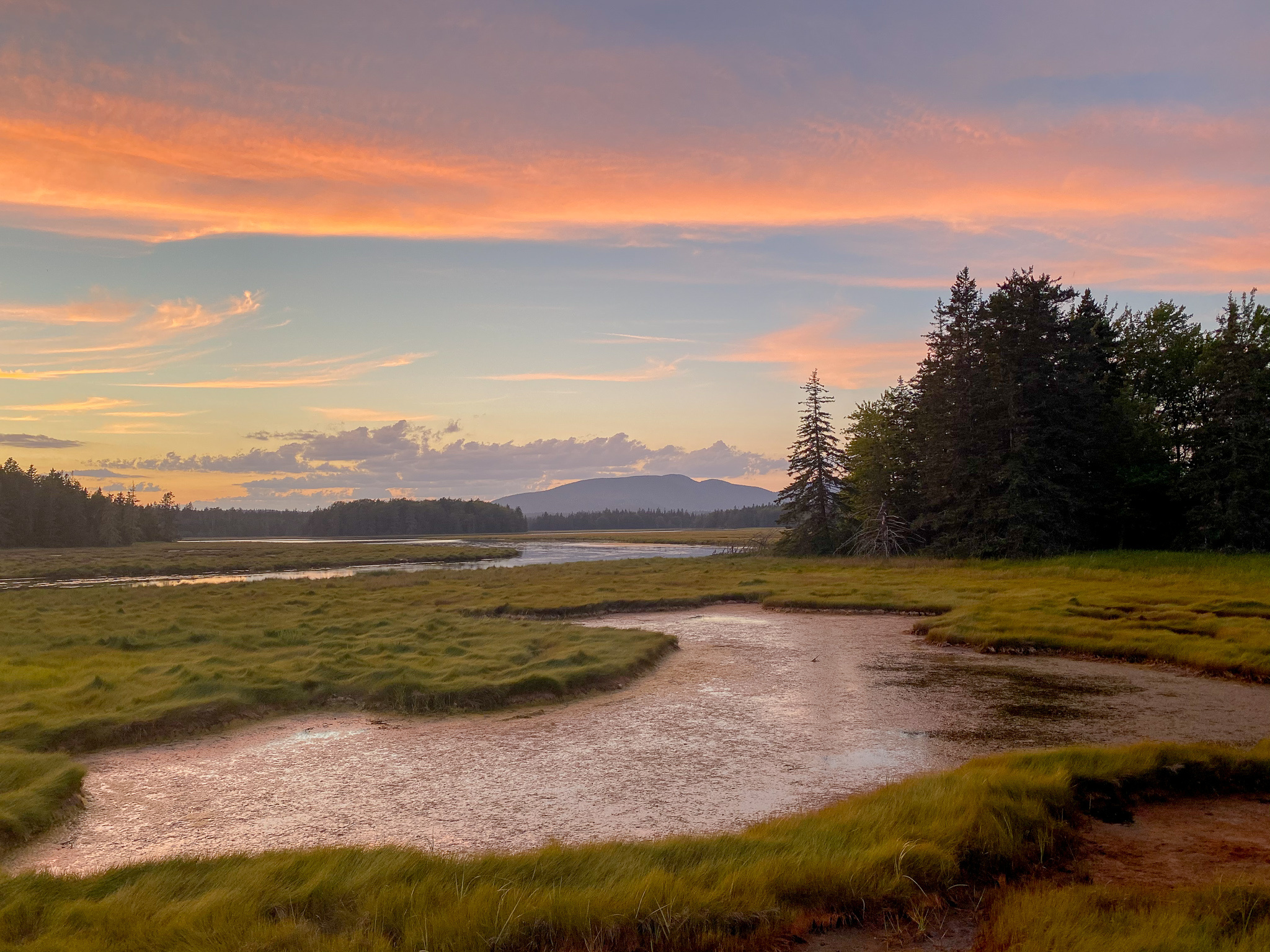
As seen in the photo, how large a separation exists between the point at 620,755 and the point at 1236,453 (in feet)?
131

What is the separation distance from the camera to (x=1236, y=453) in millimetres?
36531

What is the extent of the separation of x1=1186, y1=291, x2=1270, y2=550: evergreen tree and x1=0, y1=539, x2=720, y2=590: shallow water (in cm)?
3808

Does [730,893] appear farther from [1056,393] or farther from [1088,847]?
[1056,393]

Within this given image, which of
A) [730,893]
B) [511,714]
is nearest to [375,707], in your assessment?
[511,714]

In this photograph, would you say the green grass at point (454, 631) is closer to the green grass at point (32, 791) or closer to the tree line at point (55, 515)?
the green grass at point (32, 791)

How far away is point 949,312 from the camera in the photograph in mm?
52781

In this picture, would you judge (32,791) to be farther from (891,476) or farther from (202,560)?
(202,560)

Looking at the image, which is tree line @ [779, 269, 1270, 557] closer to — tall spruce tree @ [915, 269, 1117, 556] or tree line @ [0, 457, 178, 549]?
tall spruce tree @ [915, 269, 1117, 556]

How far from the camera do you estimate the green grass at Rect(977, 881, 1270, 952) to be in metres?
5.25

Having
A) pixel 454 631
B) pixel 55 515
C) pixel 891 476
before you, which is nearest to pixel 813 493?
pixel 891 476

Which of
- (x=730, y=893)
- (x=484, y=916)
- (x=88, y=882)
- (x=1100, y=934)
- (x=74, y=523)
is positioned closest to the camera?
(x=1100, y=934)

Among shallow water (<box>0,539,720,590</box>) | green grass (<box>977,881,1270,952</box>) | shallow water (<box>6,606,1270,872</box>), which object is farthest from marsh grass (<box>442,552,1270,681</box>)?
shallow water (<box>0,539,720,590</box>)

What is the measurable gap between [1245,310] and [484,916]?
5208cm

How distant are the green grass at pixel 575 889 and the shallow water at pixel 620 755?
4.70 feet
